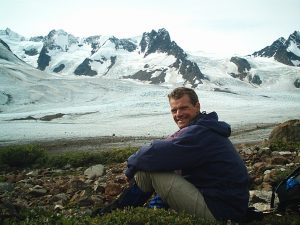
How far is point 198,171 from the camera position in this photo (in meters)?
4.11

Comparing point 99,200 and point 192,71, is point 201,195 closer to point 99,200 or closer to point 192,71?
point 99,200

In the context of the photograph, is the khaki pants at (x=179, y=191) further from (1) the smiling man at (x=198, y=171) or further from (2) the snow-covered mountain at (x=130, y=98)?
(2) the snow-covered mountain at (x=130, y=98)

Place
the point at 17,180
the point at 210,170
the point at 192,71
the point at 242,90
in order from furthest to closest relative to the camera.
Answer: the point at 192,71 → the point at 242,90 → the point at 17,180 → the point at 210,170

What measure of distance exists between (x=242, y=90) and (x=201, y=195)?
11424cm

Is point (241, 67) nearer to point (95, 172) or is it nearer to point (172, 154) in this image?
point (95, 172)

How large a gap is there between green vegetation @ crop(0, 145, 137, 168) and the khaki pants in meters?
9.45

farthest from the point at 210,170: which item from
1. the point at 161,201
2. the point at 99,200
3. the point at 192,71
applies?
the point at 192,71

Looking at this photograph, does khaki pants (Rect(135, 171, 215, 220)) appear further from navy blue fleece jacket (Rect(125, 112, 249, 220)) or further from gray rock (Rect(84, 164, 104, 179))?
gray rock (Rect(84, 164, 104, 179))

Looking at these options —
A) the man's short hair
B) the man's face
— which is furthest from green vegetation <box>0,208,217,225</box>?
the man's short hair

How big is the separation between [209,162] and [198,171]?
17 centimetres

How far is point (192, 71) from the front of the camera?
155375mm

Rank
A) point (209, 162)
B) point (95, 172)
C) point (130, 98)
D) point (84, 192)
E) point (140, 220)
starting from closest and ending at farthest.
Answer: point (140, 220)
point (209, 162)
point (84, 192)
point (95, 172)
point (130, 98)

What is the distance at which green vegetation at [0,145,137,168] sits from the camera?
13.6 metres

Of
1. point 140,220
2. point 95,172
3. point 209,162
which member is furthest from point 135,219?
point 95,172
